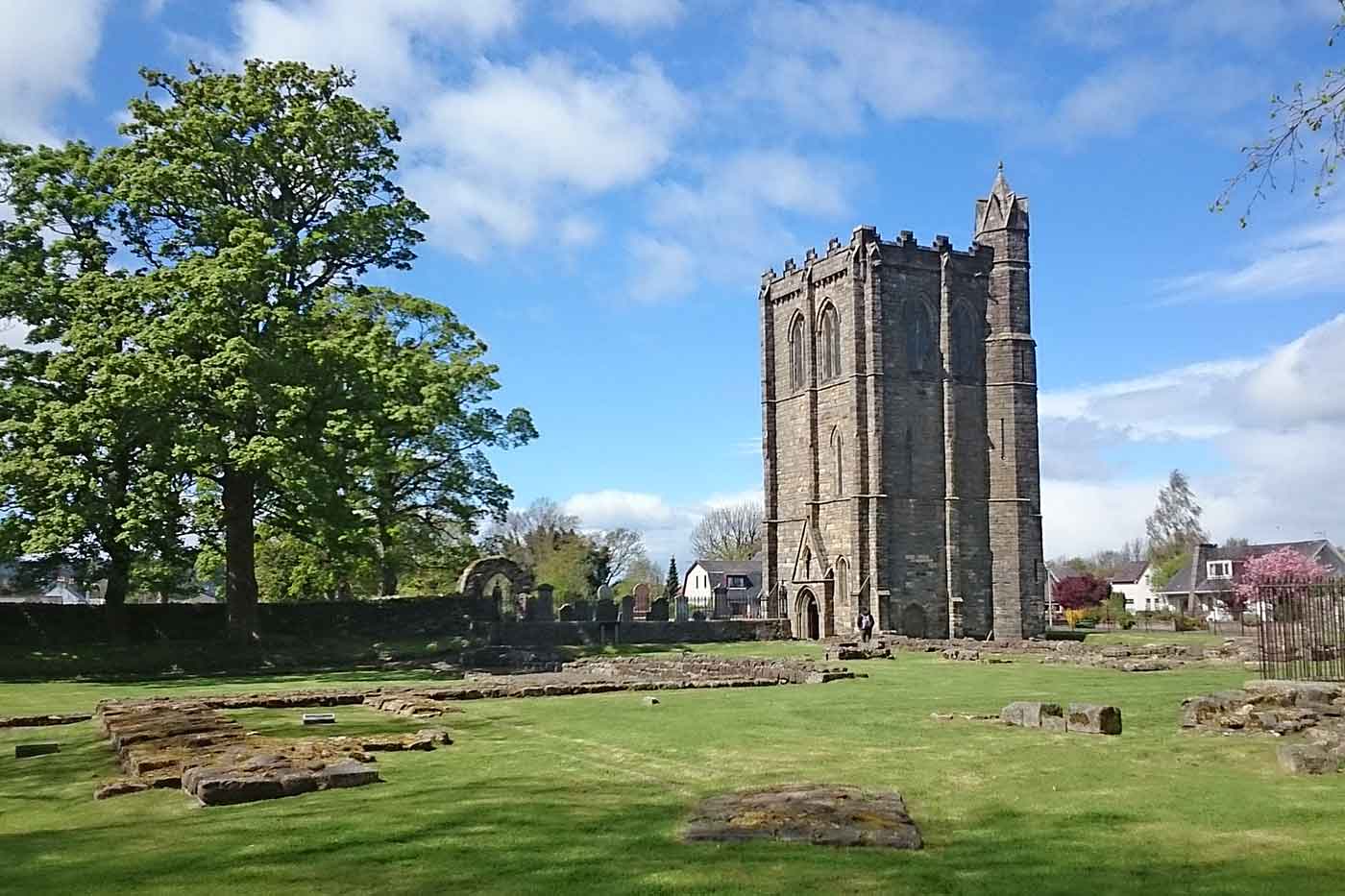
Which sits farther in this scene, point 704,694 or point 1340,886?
point 704,694

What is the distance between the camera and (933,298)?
186ft

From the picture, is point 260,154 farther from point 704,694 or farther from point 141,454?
point 704,694

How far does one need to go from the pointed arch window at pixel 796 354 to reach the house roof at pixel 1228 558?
42.7 meters

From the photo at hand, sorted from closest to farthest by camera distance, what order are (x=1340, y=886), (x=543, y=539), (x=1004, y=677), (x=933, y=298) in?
1. (x=1340, y=886)
2. (x=1004, y=677)
3. (x=933, y=298)
4. (x=543, y=539)

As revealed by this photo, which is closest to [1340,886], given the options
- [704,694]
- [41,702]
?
[704,694]

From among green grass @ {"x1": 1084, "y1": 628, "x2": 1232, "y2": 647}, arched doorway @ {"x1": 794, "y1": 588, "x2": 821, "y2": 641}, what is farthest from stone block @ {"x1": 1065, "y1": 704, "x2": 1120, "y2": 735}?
arched doorway @ {"x1": 794, "y1": 588, "x2": 821, "y2": 641}

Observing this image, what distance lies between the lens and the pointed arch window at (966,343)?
5709cm

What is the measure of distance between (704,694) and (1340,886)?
644 inches

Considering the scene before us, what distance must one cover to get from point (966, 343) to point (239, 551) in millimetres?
36699

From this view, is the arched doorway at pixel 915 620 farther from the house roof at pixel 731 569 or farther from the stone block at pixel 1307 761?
the stone block at pixel 1307 761

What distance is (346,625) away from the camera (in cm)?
4194

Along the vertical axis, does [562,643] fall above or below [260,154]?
below

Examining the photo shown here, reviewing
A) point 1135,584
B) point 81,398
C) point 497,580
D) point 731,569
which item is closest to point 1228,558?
point 1135,584

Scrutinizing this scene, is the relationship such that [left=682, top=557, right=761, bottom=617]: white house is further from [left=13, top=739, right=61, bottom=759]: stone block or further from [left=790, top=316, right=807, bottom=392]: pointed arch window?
[left=13, top=739, right=61, bottom=759]: stone block
